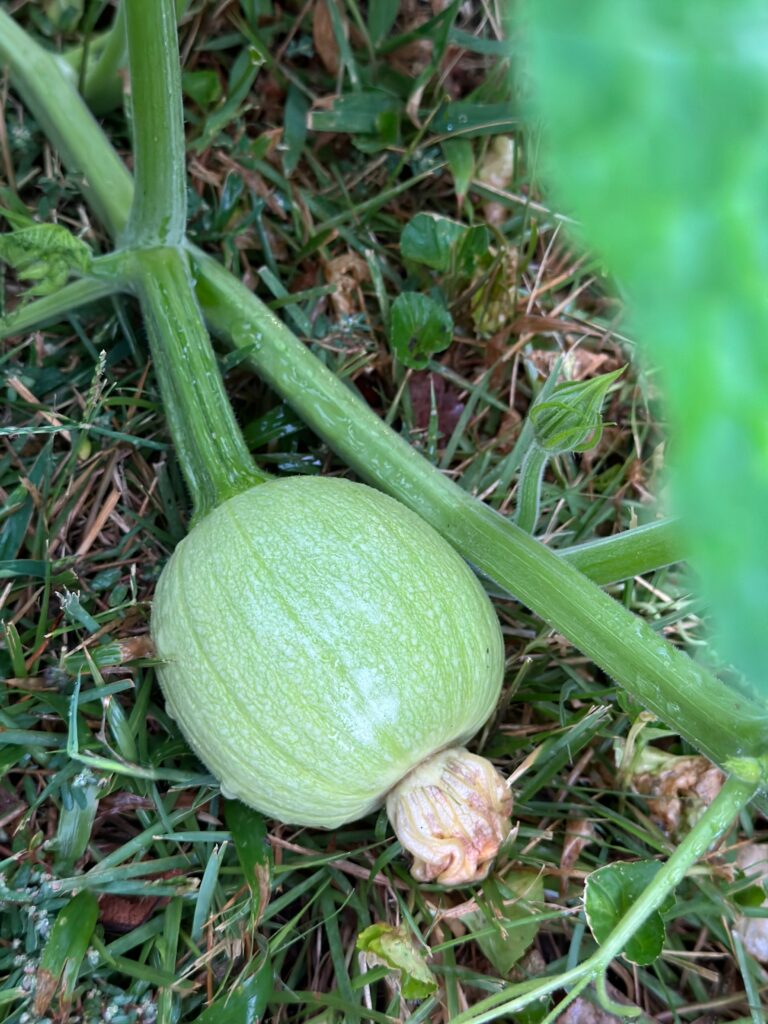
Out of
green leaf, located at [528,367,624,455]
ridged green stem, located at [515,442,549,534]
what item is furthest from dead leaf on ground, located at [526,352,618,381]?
green leaf, located at [528,367,624,455]

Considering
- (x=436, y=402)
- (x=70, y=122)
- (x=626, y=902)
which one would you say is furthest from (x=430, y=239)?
(x=626, y=902)

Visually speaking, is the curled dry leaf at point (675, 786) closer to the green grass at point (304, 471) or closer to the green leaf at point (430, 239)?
the green grass at point (304, 471)

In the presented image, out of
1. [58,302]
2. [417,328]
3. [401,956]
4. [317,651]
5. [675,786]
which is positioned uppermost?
[58,302]

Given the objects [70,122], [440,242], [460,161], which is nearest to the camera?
[70,122]

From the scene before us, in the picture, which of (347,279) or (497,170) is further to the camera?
(497,170)

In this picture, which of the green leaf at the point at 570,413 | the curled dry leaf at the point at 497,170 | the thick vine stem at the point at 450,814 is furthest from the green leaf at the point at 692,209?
the curled dry leaf at the point at 497,170

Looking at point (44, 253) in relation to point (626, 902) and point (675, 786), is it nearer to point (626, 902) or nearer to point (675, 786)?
point (626, 902)
